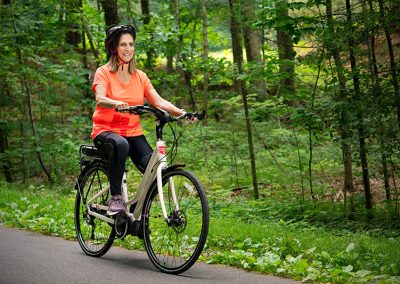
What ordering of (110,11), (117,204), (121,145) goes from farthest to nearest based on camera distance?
(110,11) < (117,204) < (121,145)

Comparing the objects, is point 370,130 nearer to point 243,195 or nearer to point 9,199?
point 243,195

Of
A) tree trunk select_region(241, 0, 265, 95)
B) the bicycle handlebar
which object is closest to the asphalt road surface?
the bicycle handlebar

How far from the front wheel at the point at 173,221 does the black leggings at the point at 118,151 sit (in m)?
0.49

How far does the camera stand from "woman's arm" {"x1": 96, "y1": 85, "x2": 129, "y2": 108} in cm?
564

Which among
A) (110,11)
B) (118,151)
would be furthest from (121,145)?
(110,11)

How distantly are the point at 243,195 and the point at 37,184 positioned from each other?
24.4ft

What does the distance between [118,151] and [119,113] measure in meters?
0.49

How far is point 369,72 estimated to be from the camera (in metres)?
8.74

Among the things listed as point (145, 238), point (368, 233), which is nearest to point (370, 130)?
point (368, 233)

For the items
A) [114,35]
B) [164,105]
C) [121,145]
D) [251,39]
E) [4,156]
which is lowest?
[4,156]

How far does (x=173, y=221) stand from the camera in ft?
18.3

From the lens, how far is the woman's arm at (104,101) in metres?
5.64

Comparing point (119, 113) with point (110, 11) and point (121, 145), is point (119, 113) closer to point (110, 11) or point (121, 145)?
point (121, 145)

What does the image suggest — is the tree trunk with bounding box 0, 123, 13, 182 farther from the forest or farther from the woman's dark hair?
the woman's dark hair
